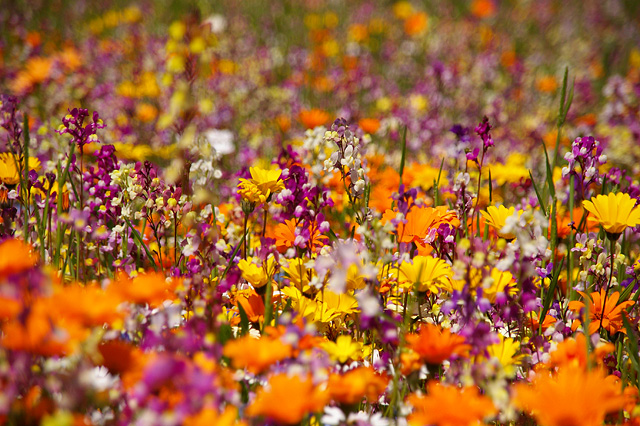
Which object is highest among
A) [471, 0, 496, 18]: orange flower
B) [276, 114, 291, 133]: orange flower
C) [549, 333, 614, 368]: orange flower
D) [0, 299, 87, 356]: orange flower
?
[471, 0, 496, 18]: orange flower

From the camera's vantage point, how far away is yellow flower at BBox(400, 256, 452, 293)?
1502mm

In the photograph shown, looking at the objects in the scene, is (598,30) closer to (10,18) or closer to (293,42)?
(293,42)

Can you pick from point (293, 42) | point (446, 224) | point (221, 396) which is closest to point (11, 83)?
point (293, 42)

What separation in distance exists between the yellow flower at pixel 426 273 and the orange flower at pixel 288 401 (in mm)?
644

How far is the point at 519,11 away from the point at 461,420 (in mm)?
10208

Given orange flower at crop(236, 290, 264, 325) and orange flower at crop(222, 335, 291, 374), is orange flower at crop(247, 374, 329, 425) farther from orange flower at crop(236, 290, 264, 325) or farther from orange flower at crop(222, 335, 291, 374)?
orange flower at crop(236, 290, 264, 325)

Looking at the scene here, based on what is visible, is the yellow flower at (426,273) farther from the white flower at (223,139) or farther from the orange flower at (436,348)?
the white flower at (223,139)

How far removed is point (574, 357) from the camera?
122cm

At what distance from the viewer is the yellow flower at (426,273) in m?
1.50

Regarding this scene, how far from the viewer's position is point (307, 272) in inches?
67.5

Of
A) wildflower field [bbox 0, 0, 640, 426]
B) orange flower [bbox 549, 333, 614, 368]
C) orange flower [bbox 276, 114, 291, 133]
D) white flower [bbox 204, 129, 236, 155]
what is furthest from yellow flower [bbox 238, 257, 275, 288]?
orange flower [bbox 276, 114, 291, 133]

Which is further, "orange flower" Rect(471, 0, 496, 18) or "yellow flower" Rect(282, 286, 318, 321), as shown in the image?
"orange flower" Rect(471, 0, 496, 18)

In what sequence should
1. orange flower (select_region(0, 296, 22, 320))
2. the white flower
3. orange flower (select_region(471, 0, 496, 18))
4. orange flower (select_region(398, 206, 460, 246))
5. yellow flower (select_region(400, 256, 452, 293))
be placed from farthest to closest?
orange flower (select_region(471, 0, 496, 18)) → the white flower → orange flower (select_region(398, 206, 460, 246)) → yellow flower (select_region(400, 256, 452, 293)) → orange flower (select_region(0, 296, 22, 320))

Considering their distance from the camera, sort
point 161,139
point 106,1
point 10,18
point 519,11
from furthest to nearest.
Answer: point 519,11
point 106,1
point 10,18
point 161,139
